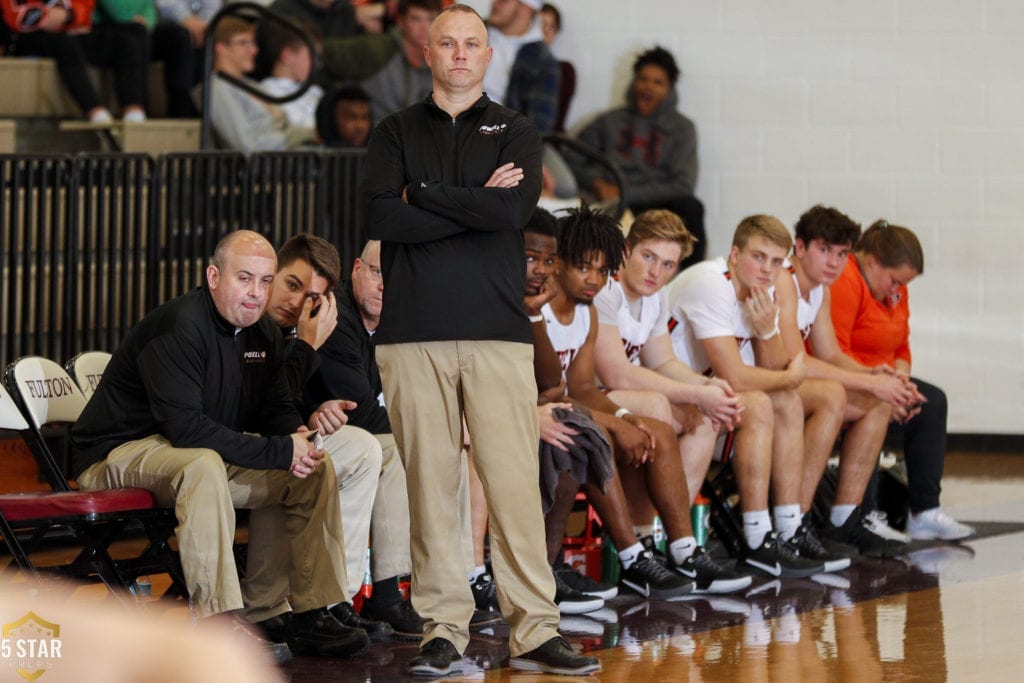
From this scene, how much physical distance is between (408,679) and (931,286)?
16.3 ft

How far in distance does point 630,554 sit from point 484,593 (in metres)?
0.56

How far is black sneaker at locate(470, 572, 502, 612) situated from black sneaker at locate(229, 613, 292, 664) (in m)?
0.62

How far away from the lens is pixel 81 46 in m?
7.04

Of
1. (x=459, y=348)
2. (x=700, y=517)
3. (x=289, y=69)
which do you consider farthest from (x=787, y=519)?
(x=289, y=69)

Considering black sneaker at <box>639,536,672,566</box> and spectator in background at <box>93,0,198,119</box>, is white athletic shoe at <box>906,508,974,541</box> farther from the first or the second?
spectator in background at <box>93,0,198,119</box>

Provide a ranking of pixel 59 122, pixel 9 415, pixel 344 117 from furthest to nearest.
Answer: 1. pixel 59 122
2. pixel 344 117
3. pixel 9 415

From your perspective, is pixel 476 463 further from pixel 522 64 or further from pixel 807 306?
pixel 522 64

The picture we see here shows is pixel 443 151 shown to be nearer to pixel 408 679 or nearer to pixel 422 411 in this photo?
pixel 422 411

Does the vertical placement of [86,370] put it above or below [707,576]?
above

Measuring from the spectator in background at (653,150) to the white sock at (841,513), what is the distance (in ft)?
8.38

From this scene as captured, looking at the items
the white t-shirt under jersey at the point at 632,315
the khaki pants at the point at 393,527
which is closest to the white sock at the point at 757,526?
the white t-shirt under jersey at the point at 632,315

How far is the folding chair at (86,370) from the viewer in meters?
4.34

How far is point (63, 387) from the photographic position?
13.8 feet

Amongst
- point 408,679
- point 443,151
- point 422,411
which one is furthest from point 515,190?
point 408,679
